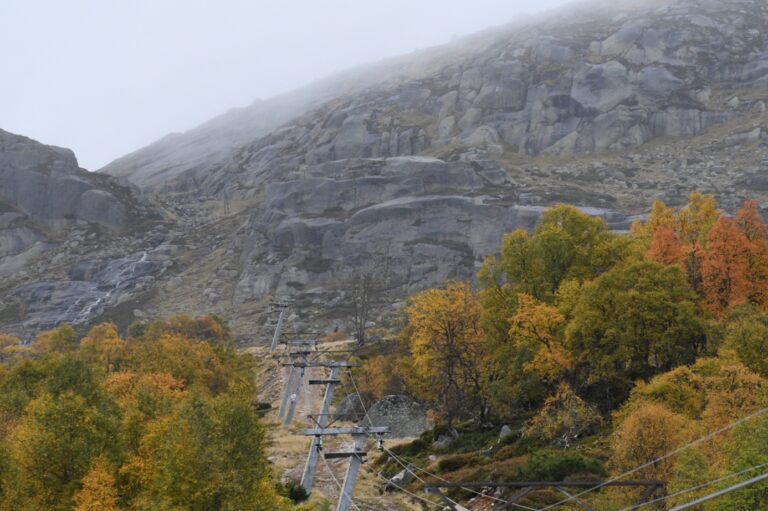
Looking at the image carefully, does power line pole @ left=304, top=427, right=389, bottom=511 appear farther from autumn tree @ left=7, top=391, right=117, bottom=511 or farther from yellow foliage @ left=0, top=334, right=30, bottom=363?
yellow foliage @ left=0, top=334, right=30, bottom=363

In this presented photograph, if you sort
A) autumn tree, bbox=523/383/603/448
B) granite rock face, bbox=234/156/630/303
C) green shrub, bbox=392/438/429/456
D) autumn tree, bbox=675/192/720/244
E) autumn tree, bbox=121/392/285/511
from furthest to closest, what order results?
granite rock face, bbox=234/156/630/303, autumn tree, bbox=675/192/720/244, green shrub, bbox=392/438/429/456, autumn tree, bbox=523/383/603/448, autumn tree, bbox=121/392/285/511

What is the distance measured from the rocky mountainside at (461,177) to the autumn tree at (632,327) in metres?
69.9

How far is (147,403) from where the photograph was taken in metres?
38.1

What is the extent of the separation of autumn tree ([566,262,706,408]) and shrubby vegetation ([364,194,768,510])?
3.8 inches

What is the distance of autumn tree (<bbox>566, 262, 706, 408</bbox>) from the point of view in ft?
130

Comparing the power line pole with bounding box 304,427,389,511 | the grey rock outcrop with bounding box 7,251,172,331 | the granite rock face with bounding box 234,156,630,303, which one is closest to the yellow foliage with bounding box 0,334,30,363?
the grey rock outcrop with bounding box 7,251,172,331

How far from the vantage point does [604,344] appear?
4191cm

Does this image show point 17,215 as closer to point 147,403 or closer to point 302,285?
point 302,285

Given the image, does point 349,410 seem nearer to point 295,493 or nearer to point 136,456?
point 295,493

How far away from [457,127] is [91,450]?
518 ft

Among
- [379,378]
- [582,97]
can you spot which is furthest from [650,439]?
[582,97]

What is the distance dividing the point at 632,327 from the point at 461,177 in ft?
339

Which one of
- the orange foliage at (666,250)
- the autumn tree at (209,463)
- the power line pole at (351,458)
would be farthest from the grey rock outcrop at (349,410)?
the autumn tree at (209,463)

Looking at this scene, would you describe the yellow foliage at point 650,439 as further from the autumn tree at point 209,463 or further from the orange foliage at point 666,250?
the orange foliage at point 666,250
